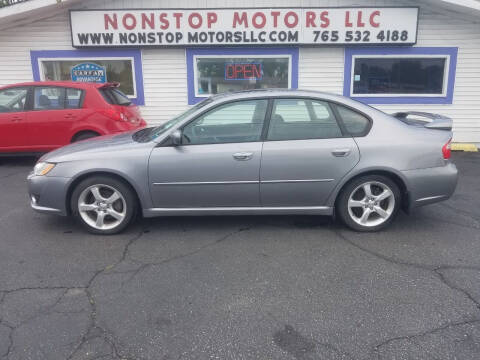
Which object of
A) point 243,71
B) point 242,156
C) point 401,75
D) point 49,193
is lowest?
point 49,193

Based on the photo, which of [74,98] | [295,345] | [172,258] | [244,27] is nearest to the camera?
[295,345]

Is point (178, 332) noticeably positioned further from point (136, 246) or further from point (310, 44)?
point (310, 44)

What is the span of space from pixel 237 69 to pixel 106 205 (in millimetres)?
6212

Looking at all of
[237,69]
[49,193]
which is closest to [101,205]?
[49,193]

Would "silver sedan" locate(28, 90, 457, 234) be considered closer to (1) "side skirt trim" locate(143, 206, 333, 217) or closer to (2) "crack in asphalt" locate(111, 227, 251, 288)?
(1) "side skirt trim" locate(143, 206, 333, 217)

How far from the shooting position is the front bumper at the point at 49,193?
4094 mm

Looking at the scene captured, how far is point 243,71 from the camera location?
9492 millimetres

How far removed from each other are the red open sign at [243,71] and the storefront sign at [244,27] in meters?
0.56

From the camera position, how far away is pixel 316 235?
4.22m

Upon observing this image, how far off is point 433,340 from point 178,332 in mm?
1646

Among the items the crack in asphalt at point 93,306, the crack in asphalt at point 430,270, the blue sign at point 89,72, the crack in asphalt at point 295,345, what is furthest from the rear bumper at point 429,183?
the blue sign at point 89,72

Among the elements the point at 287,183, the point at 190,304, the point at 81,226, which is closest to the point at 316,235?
the point at 287,183

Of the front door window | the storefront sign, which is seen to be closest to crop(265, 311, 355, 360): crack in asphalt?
the front door window

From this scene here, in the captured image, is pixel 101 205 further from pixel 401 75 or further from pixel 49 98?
pixel 401 75
